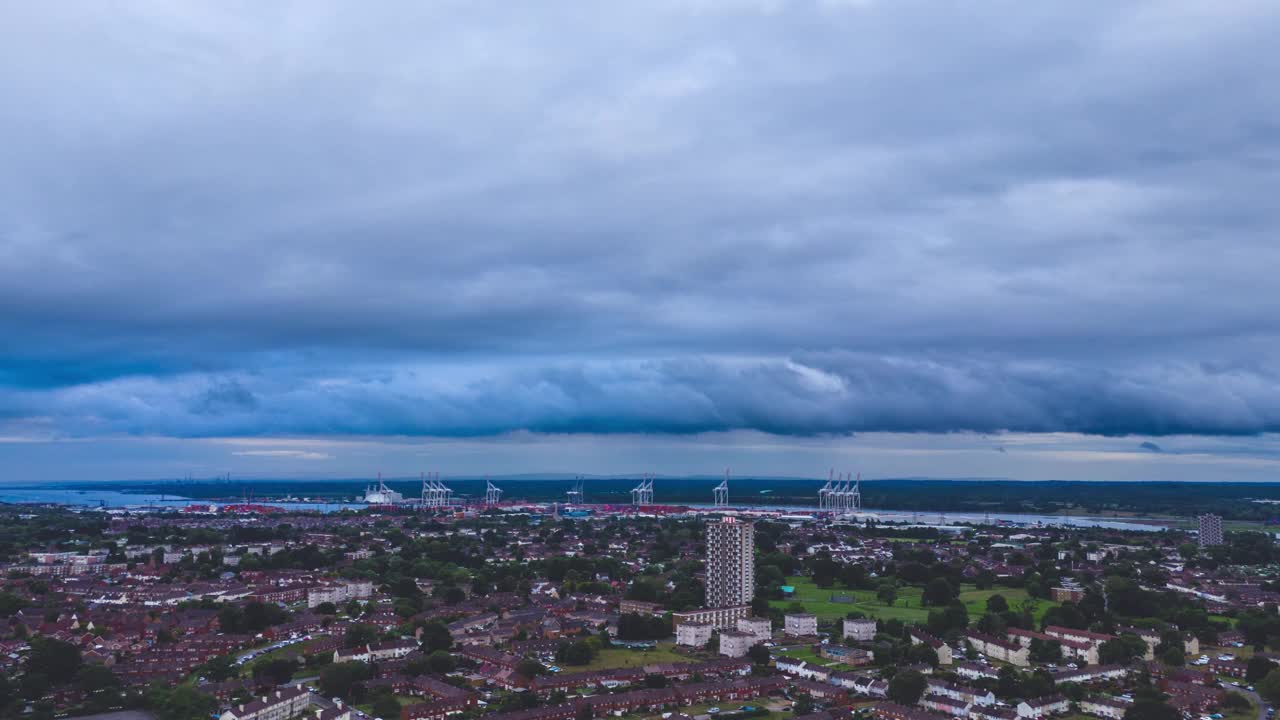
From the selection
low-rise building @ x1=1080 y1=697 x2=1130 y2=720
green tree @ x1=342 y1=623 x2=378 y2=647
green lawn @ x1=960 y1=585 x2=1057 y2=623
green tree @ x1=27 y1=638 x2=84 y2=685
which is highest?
green tree @ x1=27 y1=638 x2=84 y2=685

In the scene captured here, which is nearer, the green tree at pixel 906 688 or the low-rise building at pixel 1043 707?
the low-rise building at pixel 1043 707

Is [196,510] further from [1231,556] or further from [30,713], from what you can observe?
[1231,556]

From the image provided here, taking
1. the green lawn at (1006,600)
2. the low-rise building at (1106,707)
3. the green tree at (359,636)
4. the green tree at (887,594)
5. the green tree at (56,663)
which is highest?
the green tree at (56,663)

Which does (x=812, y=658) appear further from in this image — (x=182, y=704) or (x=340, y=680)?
(x=182, y=704)

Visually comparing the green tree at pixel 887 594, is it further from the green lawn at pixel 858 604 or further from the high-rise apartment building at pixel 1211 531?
the high-rise apartment building at pixel 1211 531

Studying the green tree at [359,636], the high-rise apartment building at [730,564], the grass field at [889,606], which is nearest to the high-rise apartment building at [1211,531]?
the grass field at [889,606]

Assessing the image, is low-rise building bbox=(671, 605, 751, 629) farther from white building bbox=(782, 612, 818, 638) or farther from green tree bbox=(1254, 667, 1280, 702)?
green tree bbox=(1254, 667, 1280, 702)

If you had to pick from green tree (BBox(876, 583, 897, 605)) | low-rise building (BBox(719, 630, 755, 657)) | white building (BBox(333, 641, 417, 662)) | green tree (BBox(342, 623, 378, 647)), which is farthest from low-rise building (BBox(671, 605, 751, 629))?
green tree (BBox(342, 623, 378, 647))
